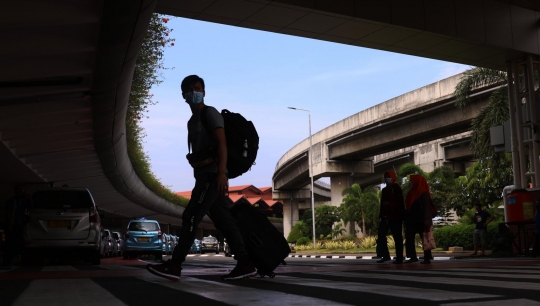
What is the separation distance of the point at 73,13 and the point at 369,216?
3956cm

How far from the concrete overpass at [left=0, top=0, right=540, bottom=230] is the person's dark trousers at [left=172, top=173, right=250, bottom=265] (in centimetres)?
502

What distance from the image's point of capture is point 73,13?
1171 cm

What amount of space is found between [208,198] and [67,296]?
6.31 ft

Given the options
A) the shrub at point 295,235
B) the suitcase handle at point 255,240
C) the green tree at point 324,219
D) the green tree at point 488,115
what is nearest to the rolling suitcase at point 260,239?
Result: the suitcase handle at point 255,240

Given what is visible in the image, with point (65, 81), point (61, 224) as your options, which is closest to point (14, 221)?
point (61, 224)

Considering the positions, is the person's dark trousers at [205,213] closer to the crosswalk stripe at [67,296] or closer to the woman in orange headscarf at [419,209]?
the crosswalk stripe at [67,296]

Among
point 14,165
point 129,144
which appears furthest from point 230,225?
point 129,144

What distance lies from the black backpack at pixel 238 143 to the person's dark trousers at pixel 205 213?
0.29m

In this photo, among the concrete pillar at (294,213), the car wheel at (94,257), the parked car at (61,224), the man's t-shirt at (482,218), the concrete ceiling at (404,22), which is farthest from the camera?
the concrete pillar at (294,213)

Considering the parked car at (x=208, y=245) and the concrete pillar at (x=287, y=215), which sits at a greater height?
the concrete pillar at (x=287, y=215)

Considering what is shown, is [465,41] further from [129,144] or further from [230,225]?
[129,144]

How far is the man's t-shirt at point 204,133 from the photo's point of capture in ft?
22.2

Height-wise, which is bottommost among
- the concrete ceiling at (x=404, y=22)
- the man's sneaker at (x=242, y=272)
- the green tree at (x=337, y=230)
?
the man's sneaker at (x=242, y=272)

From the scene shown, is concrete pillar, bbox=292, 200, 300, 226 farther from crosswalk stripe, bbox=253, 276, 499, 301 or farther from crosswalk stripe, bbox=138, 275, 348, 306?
crosswalk stripe, bbox=253, 276, 499, 301
